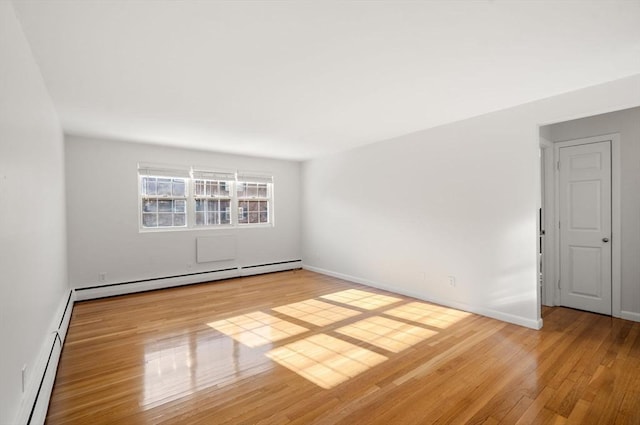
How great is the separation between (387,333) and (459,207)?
1963 mm

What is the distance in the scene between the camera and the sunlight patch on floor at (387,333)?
3.07 m

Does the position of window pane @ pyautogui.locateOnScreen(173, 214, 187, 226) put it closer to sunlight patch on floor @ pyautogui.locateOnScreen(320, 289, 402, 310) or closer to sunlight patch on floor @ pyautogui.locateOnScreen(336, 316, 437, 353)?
sunlight patch on floor @ pyautogui.locateOnScreen(320, 289, 402, 310)

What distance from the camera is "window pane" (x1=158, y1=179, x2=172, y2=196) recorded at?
18.1ft

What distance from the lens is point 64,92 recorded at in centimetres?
306

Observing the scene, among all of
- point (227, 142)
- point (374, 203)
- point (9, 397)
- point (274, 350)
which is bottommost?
point (274, 350)

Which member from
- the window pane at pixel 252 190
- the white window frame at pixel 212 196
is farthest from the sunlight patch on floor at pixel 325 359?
the window pane at pixel 252 190

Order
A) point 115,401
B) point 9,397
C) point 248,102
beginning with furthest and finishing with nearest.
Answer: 1. point 248,102
2. point 115,401
3. point 9,397

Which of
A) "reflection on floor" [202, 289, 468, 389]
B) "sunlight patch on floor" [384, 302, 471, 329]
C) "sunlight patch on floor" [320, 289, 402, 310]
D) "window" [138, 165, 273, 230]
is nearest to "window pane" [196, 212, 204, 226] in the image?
"window" [138, 165, 273, 230]

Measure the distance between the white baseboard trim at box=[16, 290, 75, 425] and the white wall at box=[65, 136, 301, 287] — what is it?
1.83 meters

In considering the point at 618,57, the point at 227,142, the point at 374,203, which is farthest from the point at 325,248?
the point at 618,57

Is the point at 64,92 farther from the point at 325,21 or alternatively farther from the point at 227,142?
the point at 325,21

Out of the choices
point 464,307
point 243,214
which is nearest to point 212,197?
point 243,214

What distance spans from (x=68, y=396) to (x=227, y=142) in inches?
155

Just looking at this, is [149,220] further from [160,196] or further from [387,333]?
[387,333]
